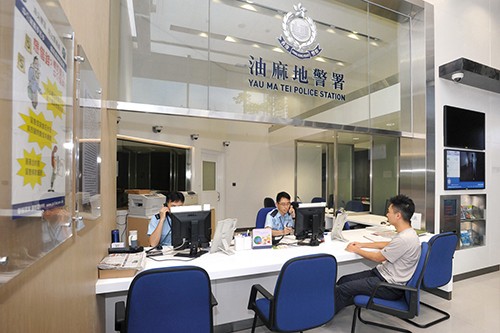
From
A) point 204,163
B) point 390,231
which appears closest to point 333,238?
point 390,231

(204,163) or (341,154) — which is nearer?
(341,154)

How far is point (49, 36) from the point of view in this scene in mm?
904

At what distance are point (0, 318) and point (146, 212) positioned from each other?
4495 mm

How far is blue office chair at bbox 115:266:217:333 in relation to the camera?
1.65m

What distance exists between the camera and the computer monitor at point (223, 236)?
2.75 meters

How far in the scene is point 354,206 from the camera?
19.8ft

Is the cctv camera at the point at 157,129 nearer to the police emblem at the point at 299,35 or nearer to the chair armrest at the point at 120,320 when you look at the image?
the police emblem at the point at 299,35

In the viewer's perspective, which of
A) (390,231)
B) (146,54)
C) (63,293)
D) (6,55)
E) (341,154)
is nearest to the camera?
(6,55)

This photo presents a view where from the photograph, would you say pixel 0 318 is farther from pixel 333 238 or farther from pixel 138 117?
pixel 138 117

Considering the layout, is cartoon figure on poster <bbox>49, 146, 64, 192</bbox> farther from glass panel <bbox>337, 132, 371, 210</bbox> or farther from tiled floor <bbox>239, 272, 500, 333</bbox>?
glass panel <bbox>337, 132, 371, 210</bbox>

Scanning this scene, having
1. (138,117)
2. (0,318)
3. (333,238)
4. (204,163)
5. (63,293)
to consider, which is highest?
(138,117)

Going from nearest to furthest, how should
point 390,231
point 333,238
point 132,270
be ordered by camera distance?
point 132,270
point 333,238
point 390,231

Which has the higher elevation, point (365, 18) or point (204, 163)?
point (365, 18)

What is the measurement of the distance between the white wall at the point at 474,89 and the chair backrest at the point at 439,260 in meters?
1.41
